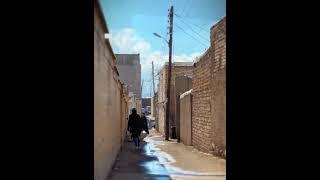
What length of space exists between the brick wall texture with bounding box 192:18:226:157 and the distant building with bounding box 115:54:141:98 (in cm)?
4842

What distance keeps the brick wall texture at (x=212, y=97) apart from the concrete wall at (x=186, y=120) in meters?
1.77

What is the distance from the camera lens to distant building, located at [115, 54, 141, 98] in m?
67.1

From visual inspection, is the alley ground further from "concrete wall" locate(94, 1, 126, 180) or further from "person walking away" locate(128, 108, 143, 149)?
"person walking away" locate(128, 108, 143, 149)

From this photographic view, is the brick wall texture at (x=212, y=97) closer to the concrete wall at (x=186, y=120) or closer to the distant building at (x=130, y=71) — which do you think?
the concrete wall at (x=186, y=120)

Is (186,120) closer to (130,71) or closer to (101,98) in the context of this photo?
(101,98)

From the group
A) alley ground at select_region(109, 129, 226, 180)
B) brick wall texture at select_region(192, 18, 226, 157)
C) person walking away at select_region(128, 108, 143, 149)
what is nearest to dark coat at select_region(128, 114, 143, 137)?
person walking away at select_region(128, 108, 143, 149)

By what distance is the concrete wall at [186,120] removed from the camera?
20.9 metres

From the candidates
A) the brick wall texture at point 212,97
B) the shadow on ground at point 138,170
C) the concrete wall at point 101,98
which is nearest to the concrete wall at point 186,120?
the brick wall texture at point 212,97

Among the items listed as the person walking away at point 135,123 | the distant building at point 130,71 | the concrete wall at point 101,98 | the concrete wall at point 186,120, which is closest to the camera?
the concrete wall at point 101,98

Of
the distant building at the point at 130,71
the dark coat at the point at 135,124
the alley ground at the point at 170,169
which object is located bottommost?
the alley ground at the point at 170,169
